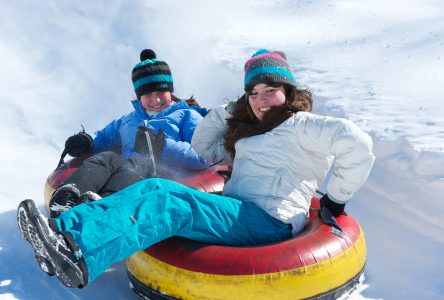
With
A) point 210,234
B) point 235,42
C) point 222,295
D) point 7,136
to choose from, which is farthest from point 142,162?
point 235,42

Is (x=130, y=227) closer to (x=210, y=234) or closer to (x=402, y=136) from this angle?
(x=210, y=234)

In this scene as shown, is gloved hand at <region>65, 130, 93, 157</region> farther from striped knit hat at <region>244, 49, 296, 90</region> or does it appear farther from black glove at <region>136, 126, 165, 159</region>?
striped knit hat at <region>244, 49, 296, 90</region>

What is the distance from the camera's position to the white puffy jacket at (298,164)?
2.04 metres

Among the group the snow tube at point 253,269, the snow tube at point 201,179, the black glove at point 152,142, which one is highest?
the black glove at point 152,142

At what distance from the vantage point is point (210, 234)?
2043mm

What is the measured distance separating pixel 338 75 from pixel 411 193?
2833 millimetres

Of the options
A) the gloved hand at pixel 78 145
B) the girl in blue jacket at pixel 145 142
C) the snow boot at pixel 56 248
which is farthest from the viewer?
the gloved hand at pixel 78 145

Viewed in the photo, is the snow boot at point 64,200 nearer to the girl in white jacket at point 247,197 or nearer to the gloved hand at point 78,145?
the girl in white jacket at point 247,197

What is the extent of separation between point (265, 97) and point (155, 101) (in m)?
1.25

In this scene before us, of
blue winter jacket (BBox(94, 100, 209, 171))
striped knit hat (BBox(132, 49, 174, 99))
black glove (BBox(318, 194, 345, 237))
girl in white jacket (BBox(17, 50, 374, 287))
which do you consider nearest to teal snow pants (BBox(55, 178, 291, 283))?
girl in white jacket (BBox(17, 50, 374, 287))

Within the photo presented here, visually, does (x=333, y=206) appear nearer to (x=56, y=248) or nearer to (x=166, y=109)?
(x=56, y=248)

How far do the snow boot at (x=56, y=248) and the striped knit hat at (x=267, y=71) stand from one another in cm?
108

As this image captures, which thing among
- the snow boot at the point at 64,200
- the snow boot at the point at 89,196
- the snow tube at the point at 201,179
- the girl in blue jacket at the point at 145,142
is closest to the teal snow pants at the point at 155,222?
the snow boot at the point at 89,196

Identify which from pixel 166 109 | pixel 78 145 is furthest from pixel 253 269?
pixel 78 145
